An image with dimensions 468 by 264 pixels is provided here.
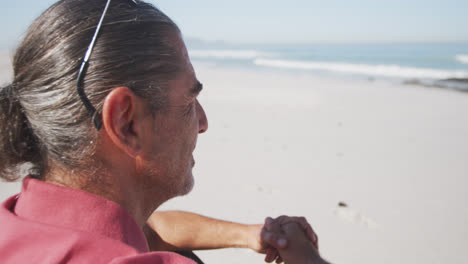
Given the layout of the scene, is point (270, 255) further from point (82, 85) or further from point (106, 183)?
point (82, 85)

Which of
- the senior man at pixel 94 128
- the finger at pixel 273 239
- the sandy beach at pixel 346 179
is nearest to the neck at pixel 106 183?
the senior man at pixel 94 128

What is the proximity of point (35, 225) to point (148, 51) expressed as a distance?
50cm

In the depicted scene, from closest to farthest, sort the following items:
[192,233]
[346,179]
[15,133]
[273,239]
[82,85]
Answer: [82,85]
[15,133]
[273,239]
[192,233]
[346,179]

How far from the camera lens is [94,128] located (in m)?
0.96

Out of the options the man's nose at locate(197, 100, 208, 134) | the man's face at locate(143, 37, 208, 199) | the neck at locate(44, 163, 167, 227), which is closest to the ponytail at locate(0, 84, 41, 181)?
the neck at locate(44, 163, 167, 227)

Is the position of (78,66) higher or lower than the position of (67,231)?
higher

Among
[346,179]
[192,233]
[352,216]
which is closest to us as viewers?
[192,233]

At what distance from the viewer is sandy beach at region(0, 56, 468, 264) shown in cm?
290

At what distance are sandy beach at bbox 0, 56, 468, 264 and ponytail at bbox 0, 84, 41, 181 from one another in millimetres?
1763

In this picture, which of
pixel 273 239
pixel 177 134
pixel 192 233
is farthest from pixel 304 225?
pixel 177 134

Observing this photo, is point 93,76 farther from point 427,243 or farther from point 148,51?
point 427,243

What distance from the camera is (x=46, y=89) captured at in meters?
0.96

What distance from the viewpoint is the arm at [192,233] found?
1.76 m

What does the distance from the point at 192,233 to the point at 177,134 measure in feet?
2.72
